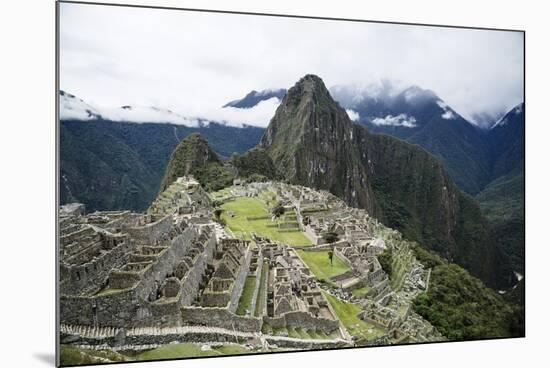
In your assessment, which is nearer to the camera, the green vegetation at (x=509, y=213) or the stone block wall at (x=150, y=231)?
the stone block wall at (x=150, y=231)

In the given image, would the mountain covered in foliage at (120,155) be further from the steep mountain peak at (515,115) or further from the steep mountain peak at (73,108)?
the steep mountain peak at (515,115)

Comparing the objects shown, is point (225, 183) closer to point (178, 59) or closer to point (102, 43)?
point (178, 59)

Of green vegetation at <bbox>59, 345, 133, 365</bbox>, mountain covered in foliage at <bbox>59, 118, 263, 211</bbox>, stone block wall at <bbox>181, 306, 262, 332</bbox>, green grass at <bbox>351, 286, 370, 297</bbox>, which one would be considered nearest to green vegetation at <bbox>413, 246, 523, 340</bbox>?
green grass at <bbox>351, 286, 370, 297</bbox>

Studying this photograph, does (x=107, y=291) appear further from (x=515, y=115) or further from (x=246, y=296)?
(x=515, y=115)

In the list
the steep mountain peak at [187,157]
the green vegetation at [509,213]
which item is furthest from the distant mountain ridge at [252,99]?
the green vegetation at [509,213]

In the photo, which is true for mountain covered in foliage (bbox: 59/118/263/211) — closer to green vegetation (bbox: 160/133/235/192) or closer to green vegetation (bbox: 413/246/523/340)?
green vegetation (bbox: 160/133/235/192)
